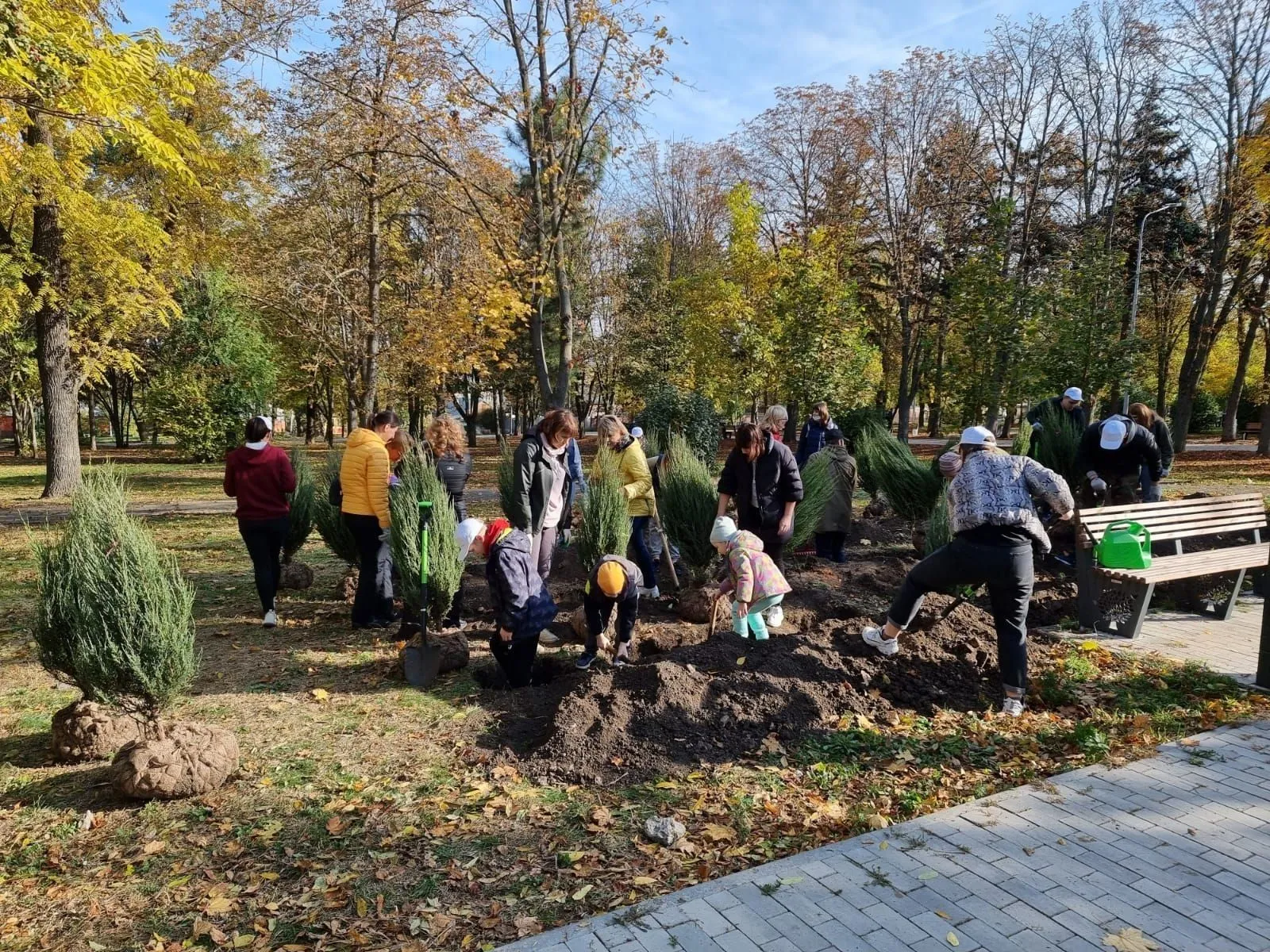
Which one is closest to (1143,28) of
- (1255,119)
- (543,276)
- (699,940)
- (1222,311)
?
(1255,119)

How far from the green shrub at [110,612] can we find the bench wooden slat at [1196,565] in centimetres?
607

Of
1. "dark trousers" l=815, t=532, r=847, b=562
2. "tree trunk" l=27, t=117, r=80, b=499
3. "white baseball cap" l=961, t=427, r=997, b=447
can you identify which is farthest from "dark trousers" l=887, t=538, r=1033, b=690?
"tree trunk" l=27, t=117, r=80, b=499

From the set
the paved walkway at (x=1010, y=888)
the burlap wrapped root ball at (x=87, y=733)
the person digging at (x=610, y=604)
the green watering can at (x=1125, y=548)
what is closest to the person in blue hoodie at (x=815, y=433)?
the green watering can at (x=1125, y=548)

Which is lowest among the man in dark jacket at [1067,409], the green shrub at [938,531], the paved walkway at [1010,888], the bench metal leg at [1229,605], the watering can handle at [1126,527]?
the paved walkway at [1010,888]

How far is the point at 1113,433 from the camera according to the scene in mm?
7398

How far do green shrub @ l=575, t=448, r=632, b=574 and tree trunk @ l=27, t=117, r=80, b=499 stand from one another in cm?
1042

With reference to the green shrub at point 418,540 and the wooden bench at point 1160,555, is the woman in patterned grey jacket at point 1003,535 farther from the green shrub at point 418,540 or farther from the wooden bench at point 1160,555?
the green shrub at point 418,540

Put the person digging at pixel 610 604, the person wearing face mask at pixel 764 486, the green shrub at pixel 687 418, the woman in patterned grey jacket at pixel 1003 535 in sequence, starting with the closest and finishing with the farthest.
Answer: the woman in patterned grey jacket at pixel 1003 535
the person digging at pixel 610 604
the person wearing face mask at pixel 764 486
the green shrub at pixel 687 418

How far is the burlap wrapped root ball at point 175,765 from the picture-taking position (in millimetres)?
3412

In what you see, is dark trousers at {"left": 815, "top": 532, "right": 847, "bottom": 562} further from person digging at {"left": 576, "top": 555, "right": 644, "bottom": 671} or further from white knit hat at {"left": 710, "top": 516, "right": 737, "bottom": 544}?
person digging at {"left": 576, "top": 555, "right": 644, "bottom": 671}

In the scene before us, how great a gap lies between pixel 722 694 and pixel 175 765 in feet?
8.91

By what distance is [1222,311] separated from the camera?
23125 mm

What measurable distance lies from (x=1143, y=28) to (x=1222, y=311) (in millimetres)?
8590

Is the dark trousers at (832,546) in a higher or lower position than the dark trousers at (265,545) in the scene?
lower
